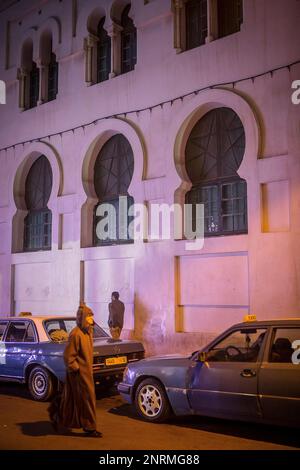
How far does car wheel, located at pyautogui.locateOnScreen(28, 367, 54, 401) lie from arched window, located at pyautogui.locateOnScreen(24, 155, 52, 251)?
7703 millimetres

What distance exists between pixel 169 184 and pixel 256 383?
756cm

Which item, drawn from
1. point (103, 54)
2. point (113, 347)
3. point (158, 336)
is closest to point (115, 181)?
point (103, 54)

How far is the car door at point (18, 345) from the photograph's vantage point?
9.41 m

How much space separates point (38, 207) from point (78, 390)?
11314 millimetres

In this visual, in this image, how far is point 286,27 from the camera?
11609mm

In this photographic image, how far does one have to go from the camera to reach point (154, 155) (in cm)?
1379

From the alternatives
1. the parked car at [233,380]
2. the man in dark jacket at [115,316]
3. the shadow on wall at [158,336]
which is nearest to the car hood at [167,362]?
the parked car at [233,380]

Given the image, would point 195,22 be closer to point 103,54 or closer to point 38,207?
point 103,54

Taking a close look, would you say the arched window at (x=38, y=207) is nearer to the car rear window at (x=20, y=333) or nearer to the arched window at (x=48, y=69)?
the arched window at (x=48, y=69)

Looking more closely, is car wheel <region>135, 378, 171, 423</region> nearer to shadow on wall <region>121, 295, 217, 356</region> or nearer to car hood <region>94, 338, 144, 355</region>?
car hood <region>94, 338, 144, 355</region>

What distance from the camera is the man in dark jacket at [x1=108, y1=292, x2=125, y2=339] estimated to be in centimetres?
1319

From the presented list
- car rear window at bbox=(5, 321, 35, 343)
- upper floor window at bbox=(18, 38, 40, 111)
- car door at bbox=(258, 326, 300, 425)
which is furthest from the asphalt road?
upper floor window at bbox=(18, 38, 40, 111)
